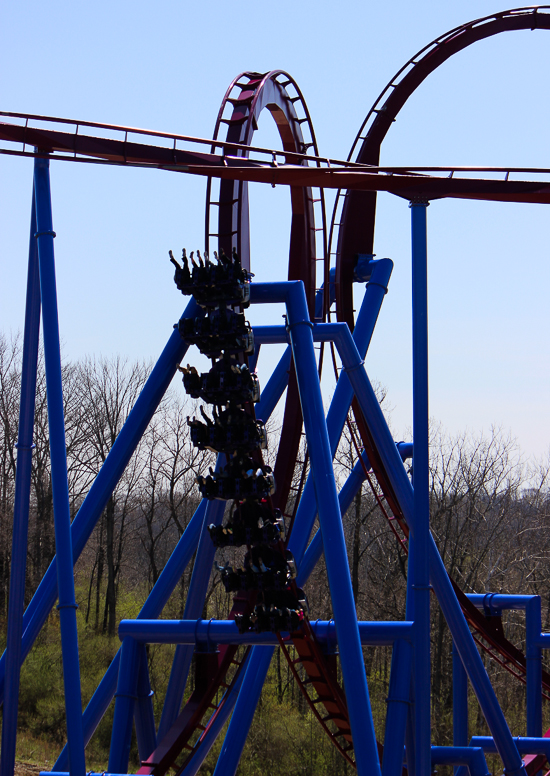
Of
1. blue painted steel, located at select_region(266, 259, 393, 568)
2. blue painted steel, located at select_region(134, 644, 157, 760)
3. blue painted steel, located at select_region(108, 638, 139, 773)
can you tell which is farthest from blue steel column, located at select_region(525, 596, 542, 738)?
blue painted steel, located at select_region(108, 638, 139, 773)

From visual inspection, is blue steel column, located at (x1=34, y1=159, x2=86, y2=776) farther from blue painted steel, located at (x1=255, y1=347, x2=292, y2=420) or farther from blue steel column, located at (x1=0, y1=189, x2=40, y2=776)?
blue painted steel, located at (x1=255, y1=347, x2=292, y2=420)

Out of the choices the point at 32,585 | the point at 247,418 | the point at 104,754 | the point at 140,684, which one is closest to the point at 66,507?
the point at 247,418

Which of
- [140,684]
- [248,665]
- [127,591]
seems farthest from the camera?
[127,591]

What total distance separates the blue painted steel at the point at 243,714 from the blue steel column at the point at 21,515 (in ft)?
6.34

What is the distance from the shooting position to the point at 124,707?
7504 mm

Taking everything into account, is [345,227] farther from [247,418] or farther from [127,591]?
[127,591]

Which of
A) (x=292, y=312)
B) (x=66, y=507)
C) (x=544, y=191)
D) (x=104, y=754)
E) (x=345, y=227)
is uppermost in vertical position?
(x=345, y=227)

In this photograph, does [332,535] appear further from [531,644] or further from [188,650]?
[531,644]

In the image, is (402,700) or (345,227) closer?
(402,700)

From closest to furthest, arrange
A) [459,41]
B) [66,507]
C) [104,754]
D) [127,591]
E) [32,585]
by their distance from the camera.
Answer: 1. [66,507]
2. [459,41]
3. [104,754]
4. [32,585]
5. [127,591]

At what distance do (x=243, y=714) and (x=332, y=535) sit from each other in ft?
8.49

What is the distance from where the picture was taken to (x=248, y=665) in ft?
28.2

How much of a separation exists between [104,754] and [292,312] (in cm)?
1845

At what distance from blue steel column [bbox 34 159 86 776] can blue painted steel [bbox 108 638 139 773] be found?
1.05 m
